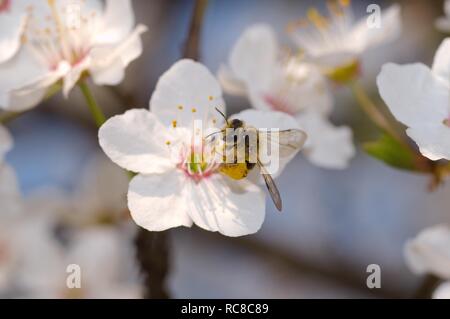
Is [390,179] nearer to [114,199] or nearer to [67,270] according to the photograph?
[114,199]

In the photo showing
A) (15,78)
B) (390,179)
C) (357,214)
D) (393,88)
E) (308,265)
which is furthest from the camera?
(390,179)

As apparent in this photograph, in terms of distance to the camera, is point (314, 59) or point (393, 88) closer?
point (393, 88)

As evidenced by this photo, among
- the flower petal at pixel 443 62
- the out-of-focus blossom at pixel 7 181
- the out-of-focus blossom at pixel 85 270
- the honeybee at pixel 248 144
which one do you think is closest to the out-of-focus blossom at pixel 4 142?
the out-of-focus blossom at pixel 7 181

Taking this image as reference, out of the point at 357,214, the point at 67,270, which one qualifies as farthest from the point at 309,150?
the point at 357,214

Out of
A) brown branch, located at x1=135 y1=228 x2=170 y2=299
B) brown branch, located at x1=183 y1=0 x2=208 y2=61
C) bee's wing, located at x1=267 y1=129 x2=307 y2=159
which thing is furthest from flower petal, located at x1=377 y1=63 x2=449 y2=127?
brown branch, located at x1=135 y1=228 x2=170 y2=299

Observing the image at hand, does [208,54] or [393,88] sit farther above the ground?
[208,54]

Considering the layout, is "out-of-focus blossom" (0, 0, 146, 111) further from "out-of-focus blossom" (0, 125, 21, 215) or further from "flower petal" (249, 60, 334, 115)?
"flower petal" (249, 60, 334, 115)

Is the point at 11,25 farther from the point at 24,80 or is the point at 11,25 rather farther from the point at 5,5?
the point at 24,80
